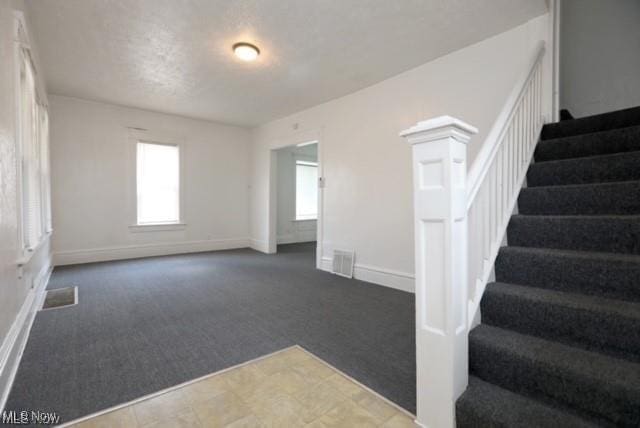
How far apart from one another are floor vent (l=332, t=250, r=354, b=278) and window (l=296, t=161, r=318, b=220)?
3.42m

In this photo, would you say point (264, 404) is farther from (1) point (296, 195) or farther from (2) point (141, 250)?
(1) point (296, 195)

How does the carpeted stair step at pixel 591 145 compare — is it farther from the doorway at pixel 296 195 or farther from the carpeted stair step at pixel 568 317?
the doorway at pixel 296 195

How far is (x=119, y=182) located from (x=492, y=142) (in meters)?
5.73

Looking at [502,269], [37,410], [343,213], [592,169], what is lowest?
[37,410]

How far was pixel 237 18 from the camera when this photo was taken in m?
2.63

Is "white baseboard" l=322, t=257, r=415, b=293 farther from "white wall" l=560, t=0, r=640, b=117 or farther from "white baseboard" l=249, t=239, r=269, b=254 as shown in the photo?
"white wall" l=560, t=0, r=640, b=117

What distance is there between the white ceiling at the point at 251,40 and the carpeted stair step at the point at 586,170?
1435 millimetres

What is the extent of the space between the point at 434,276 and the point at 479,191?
583 mm

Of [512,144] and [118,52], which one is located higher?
[118,52]

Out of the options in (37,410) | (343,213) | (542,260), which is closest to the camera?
(37,410)

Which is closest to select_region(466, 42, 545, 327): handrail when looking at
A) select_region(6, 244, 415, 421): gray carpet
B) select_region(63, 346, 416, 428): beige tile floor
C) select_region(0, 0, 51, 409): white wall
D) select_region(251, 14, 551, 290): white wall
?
select_region(251, 14, 551, 290): white wall

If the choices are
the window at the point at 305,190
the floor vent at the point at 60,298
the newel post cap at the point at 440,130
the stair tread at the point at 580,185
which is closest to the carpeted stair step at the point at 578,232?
the stair tread at the point at 580,185

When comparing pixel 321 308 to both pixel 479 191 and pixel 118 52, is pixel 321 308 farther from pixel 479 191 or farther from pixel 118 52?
pixel 118 52

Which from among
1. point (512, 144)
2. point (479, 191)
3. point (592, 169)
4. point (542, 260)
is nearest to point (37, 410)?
point (479, 191)
